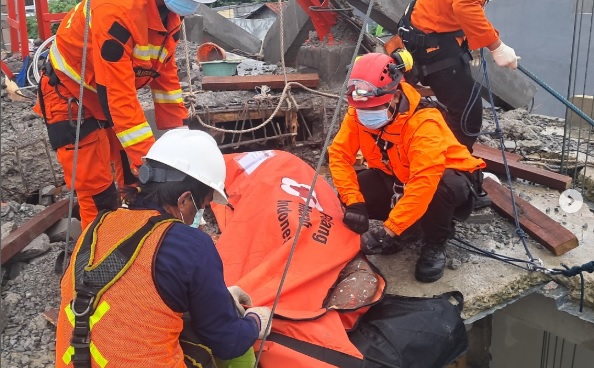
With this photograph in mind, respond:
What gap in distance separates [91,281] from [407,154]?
203 centimetres

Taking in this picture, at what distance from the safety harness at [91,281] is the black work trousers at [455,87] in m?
3.05

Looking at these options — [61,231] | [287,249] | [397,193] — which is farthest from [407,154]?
[61,231]

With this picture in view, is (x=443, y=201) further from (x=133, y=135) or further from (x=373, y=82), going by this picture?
(x=133, y=135)

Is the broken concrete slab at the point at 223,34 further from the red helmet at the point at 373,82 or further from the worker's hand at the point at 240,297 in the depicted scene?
the worker's hand at the point at 240,297

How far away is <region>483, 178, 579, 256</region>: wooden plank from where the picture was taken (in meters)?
→ 3.68

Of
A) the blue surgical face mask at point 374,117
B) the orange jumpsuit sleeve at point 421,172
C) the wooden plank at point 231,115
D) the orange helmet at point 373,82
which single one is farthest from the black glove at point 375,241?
the wooden plank at point 231,115

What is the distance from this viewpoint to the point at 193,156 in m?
2.07

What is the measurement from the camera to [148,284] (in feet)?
5.72

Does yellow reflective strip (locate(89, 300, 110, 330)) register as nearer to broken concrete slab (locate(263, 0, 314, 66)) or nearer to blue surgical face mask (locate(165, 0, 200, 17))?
blue surgical face mask (locate(165, 0, 200, 17))

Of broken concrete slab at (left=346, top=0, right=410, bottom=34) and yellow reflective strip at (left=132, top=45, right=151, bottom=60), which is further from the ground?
yellow reflective strip at (left=132, top=45, right=151, bottom=60)

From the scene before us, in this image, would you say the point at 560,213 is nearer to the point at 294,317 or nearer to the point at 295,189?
the point at 295,189

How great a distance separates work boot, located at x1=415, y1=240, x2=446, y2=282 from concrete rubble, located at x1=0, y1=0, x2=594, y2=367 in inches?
2.1

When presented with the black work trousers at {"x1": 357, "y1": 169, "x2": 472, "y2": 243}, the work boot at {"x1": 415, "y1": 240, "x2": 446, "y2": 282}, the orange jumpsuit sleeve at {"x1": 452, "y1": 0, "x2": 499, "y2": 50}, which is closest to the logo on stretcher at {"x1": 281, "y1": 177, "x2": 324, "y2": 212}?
the black work trousers at {"x1": 357, "y1": 169, "x2": 472, "y2": 243}

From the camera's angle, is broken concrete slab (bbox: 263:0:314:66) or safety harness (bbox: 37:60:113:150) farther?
broken concrete slab (bbox: 263:0:314:66)
